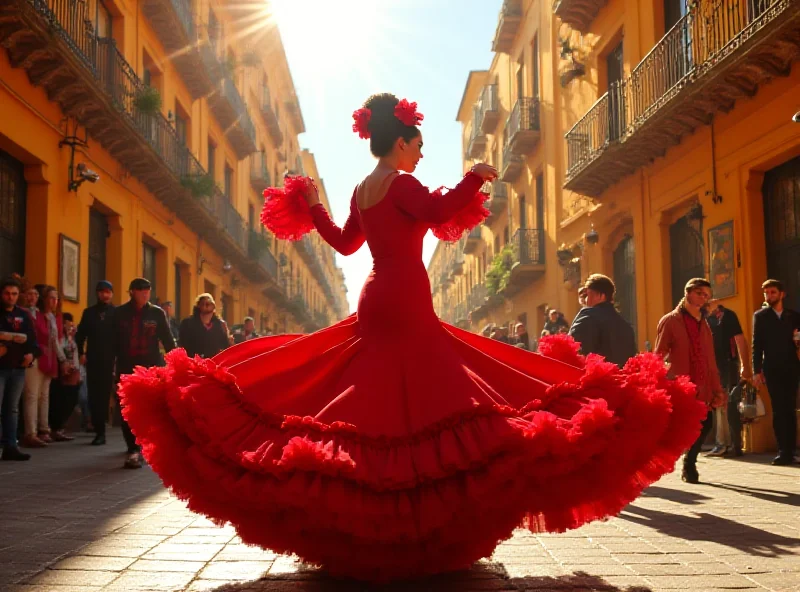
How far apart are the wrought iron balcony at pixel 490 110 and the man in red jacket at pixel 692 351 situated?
74.6 feet

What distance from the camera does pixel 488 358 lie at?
3395 mm

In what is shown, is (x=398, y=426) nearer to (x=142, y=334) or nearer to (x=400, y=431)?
(x=400, y=431)

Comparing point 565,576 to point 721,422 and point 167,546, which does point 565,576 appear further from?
point 721,422

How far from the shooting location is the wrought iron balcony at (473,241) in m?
36.5

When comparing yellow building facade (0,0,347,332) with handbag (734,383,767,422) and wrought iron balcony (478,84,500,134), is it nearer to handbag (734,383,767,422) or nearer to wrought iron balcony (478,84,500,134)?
wrought iron balcony (478,84,500,134)

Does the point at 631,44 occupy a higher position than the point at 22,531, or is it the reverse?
the point at 631,44

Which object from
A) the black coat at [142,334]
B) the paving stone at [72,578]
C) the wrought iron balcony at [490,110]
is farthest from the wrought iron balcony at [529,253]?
the paving stone at [72,578]

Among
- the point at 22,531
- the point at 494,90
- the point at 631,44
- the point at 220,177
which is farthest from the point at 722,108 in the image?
the point at 494,90

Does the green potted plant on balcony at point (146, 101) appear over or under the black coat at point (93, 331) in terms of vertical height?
over

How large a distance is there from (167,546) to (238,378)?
1.46 metres

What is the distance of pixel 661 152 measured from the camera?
1329cm

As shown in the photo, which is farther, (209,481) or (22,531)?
(22,531)

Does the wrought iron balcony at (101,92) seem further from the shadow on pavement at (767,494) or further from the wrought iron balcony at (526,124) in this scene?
the shadow on pavement at (767,494)

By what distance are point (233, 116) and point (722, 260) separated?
52.0ft
